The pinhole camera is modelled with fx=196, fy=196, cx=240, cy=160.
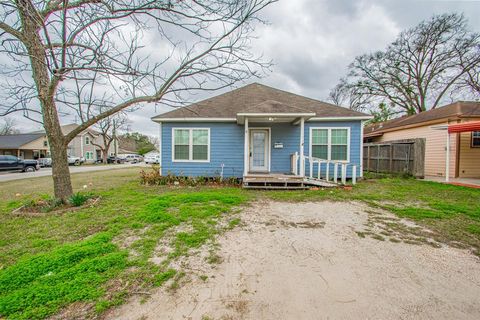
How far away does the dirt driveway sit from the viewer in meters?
1.81

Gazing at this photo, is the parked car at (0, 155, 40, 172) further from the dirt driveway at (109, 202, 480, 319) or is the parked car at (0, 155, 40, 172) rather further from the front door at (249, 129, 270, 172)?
the dirt driveway at (109, 202, 480, 319)

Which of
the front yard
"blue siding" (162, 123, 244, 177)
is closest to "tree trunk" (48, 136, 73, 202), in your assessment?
the front yard

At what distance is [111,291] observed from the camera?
204cm

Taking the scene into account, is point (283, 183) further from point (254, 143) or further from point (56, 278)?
point (56, 278)

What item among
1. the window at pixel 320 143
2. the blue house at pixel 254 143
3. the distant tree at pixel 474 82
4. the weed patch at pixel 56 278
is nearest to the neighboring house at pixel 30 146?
the blue house at pixel 254 143

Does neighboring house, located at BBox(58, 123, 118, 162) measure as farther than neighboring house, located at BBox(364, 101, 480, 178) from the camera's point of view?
Yes

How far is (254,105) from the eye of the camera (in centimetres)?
909

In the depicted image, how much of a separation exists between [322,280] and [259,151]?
7.48m

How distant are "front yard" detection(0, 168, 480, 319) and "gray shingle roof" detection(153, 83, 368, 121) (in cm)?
413

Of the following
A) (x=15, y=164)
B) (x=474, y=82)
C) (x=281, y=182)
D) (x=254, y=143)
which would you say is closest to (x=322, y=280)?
(x=281, y=182)

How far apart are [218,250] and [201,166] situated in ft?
22.0

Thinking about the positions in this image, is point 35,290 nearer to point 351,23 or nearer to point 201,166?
point 201,166

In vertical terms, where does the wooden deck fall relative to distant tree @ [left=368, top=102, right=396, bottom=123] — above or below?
below

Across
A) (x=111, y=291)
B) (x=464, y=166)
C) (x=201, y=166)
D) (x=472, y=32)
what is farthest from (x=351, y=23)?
(x=472, y=32)
